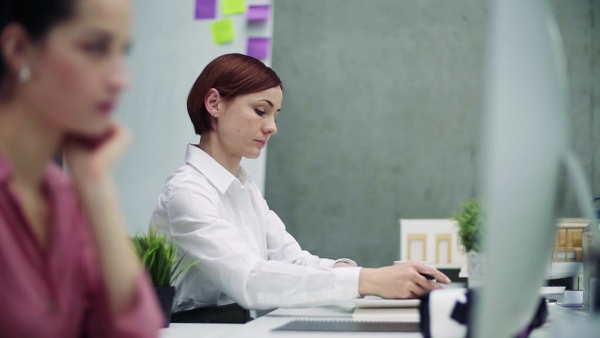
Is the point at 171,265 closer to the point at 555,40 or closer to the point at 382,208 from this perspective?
the point at 555,40

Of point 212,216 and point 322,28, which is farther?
point 322,28

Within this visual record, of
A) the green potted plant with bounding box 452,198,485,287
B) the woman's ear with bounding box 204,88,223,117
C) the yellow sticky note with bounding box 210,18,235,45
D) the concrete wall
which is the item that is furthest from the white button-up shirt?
the concrete wall

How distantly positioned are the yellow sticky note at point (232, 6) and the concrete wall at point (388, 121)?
2.24 feet

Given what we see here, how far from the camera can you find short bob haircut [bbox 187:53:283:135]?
78.0 inches

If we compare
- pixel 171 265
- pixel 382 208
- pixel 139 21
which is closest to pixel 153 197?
pixel 139 21

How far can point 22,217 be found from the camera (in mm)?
580

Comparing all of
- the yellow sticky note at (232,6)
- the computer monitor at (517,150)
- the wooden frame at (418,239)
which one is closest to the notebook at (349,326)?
the computer monitor at (517,150)

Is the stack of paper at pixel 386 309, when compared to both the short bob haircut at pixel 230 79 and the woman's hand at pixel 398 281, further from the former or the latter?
the short bob haircut at pixel 230 79

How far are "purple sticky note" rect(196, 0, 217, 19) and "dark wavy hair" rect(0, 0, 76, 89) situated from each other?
2.61m

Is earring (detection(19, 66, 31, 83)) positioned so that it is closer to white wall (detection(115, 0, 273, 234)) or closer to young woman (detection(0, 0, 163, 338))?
young woman (detection(0, 0, 163, 338))

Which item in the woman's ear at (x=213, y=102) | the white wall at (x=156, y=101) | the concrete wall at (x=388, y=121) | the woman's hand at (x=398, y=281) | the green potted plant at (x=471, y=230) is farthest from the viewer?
the concrete wall at (x=388, y=121)

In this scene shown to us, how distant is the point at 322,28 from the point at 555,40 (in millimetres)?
3296

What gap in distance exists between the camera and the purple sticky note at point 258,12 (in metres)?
3.17

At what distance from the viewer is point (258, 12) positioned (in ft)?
10.4
